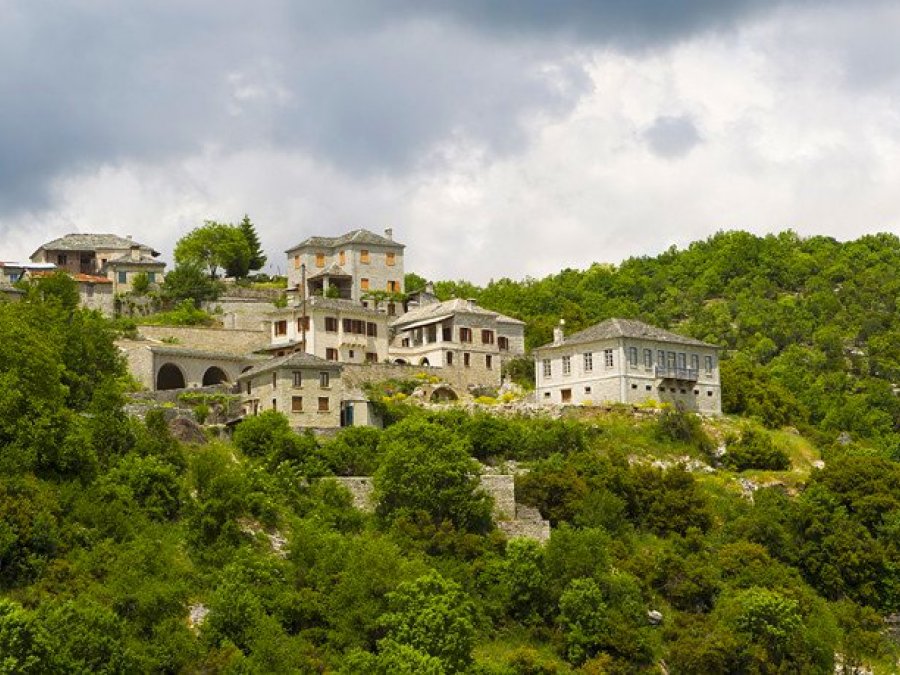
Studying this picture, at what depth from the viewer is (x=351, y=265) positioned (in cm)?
10062

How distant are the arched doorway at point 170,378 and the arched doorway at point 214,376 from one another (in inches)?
52.0

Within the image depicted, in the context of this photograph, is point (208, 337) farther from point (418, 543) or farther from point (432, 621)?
point (432, 621)

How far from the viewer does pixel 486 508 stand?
210 ft

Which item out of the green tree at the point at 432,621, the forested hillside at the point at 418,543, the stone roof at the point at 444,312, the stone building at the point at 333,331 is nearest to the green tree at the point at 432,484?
the forested hillside at the point at 418,543

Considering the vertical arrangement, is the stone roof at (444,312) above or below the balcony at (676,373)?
above

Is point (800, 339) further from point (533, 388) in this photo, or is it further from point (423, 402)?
point (423, 402)

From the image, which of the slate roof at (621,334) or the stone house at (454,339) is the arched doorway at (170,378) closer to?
the stone house at (454,339)

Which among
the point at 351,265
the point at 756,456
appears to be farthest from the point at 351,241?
the point at 756,456

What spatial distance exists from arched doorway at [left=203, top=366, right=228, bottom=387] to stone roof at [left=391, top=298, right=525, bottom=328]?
38.8ft

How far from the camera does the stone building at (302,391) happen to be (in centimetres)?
7481

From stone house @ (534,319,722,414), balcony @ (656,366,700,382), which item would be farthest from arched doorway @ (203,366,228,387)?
balcony @ (656,366,700,382)

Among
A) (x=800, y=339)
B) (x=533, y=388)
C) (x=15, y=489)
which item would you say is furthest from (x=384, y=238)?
(x=15, y=489)

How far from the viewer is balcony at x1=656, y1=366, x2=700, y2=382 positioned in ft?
267

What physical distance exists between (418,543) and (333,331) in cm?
2776
